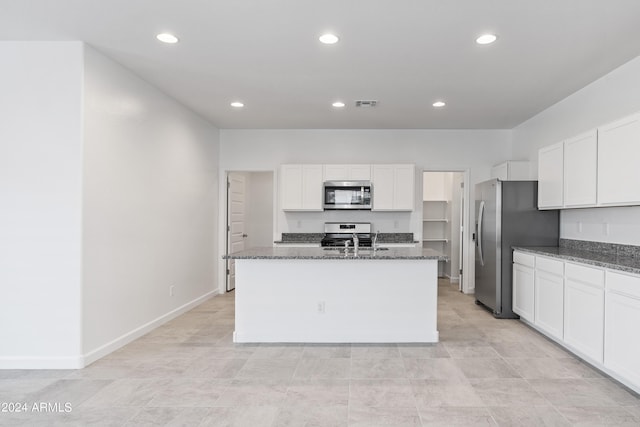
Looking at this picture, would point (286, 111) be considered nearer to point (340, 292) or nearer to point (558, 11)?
point (340, 292)

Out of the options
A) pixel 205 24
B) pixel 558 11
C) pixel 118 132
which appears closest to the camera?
pixel 558 11

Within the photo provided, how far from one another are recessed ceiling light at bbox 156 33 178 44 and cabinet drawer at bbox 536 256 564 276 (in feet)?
12.8

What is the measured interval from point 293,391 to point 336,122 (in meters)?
4.22

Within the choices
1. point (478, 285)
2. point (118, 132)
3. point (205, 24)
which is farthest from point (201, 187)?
point (478, 285)

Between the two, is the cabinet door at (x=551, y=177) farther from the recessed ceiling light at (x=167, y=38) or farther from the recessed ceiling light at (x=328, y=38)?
the recessed ceiling light at (x=167, y=38)

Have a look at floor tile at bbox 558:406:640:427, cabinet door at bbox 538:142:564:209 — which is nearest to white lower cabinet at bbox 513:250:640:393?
floor tile at bbox 558:406:640:427

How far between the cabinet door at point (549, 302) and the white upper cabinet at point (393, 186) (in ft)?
7.83

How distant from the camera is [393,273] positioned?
161 inches

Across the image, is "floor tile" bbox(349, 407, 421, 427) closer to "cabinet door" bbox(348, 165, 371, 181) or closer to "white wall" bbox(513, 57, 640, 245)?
"white wall" bbox(513, 57, 640, 245)

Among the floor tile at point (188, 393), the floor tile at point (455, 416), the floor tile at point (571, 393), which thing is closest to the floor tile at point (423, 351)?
the floor tile at point (571, 393)

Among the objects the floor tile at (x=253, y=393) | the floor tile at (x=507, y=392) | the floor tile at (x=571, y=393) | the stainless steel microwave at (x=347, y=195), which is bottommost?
the floor tile at (x=253, y=393)

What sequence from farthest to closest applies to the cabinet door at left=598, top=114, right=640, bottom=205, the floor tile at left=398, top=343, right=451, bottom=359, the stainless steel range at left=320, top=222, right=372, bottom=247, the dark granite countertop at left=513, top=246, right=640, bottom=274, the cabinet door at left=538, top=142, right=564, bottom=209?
the stainless steel range at left=320, top=222, right=372, bottom=247
the cabinet door at left=538, top=142, right=564, bottom=209
the floor tile at left=398, top=343, right=451, bottom=359
the cabinet door at left=598, top=114, right=640, bottom=205
the dark granite countertop at left=513, top=246, right=640, bottom=274

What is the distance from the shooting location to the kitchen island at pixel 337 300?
4.09 m

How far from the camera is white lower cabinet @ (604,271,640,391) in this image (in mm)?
2826
